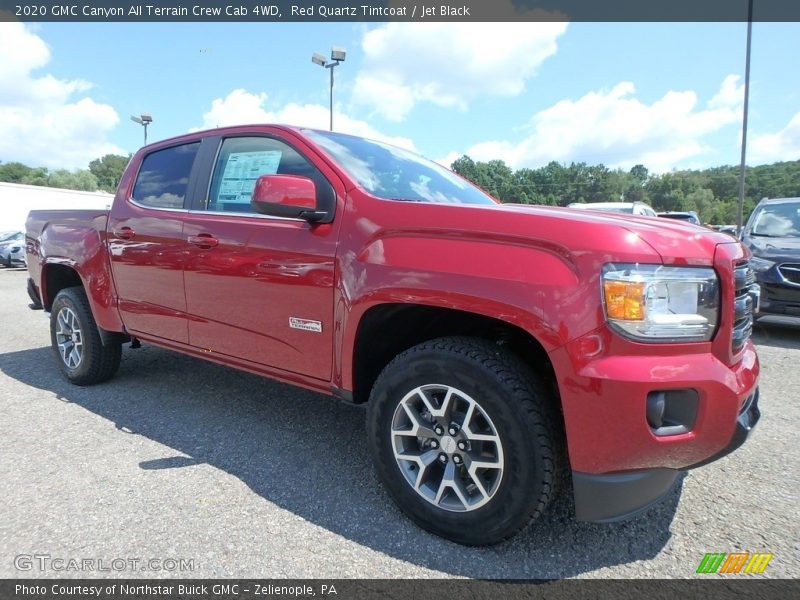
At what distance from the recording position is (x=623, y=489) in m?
1.84

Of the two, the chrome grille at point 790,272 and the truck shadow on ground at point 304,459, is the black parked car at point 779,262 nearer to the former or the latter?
the chrome grille at point 790,272

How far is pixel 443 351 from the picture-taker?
7.03ft

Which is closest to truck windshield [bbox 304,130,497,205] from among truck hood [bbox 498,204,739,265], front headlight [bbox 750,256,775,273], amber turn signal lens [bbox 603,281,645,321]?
truck hood [bbox 498,204,739,265]

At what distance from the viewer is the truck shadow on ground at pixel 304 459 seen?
2.12 metres

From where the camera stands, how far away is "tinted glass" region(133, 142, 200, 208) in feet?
11.3

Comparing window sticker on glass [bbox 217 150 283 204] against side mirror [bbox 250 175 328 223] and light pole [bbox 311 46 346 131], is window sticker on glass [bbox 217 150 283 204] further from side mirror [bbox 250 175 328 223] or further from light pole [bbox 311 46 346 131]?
light pole [bbox 311 46 346 131]

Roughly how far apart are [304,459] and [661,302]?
2.08 metres

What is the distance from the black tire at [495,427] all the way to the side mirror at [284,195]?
0.87m

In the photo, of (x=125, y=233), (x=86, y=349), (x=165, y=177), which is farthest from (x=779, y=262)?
(x=86, y=349)

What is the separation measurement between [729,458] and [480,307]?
208cm

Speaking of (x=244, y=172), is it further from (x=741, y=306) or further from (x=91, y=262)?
(x=741, y=306)

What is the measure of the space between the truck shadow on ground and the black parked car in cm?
465

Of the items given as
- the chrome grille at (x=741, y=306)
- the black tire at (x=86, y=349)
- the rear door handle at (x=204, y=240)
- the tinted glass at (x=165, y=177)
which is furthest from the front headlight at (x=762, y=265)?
the black tire at (x=86, y=349)

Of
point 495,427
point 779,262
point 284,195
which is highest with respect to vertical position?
point 284,195
